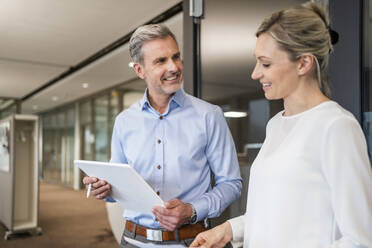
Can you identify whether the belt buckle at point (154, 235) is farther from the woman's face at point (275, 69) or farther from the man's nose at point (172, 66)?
the woman's face at point (275, 69)

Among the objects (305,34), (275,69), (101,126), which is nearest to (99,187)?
(275,69)

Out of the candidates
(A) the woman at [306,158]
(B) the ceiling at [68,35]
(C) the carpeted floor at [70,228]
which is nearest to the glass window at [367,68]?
(A) the woman at [306,158]

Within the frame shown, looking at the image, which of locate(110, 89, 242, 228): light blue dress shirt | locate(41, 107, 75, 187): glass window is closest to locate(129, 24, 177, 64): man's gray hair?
Result: locate(110, 89, 242, 228): light blue dress shirt

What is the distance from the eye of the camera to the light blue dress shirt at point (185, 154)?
1645 mm

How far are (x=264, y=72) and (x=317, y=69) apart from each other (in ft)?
0.50

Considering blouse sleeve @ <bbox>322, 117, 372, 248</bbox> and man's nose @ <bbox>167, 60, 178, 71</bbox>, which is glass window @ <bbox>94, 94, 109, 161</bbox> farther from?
blouse sleeve @ <bbox>322, 117, 372, 248</bbox>

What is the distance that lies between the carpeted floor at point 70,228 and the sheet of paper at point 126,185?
3.56 metres

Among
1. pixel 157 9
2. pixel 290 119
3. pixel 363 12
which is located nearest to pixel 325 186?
pixel 290 119

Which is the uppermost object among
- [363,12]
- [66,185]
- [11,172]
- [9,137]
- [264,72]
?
[363,12]

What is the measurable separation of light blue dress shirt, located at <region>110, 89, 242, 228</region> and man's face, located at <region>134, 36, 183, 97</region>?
0.28ft

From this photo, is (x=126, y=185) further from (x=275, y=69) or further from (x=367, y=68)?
(x=367, y=68)

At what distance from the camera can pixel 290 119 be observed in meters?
1.14

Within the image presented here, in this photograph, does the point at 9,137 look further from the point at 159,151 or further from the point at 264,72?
the point at 264,72

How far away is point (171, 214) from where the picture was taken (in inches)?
56.6
